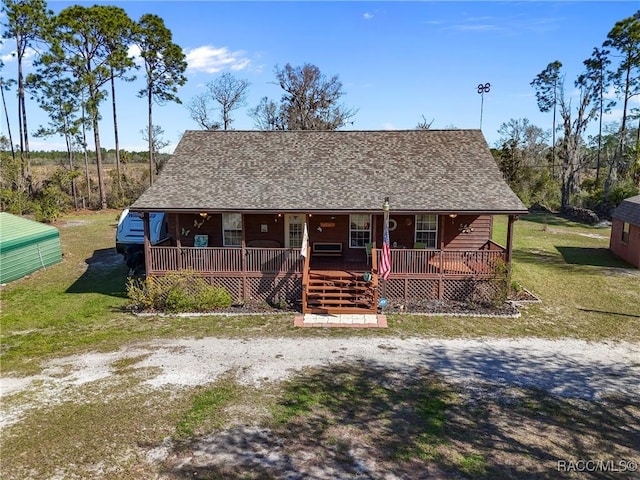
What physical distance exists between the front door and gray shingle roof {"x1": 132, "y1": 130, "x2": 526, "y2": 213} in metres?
1.47

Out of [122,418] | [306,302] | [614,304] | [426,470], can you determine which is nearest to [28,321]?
[122,418]

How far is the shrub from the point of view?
13.7m

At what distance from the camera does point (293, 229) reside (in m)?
16.5

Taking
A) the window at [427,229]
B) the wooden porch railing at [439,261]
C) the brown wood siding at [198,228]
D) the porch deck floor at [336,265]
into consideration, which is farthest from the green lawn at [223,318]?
the window at [427,229]

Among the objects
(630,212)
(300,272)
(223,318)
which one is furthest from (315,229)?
(630,212)

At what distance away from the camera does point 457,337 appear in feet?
38.5

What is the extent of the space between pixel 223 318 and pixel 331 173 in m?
6.72

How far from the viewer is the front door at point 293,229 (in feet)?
54.0

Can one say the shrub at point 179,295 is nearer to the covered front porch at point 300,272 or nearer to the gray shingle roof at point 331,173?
the covered front porch at point 300,272

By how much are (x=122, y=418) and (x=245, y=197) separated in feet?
28.4

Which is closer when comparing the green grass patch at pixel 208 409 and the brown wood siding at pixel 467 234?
the green grass patch at pixel 208 409

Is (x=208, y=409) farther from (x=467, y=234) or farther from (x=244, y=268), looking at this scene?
(x=467, y=234)

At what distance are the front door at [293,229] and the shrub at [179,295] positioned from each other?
11.0 feet

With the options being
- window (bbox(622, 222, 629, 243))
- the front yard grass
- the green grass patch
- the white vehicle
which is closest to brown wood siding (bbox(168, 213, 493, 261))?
the white vehicle
